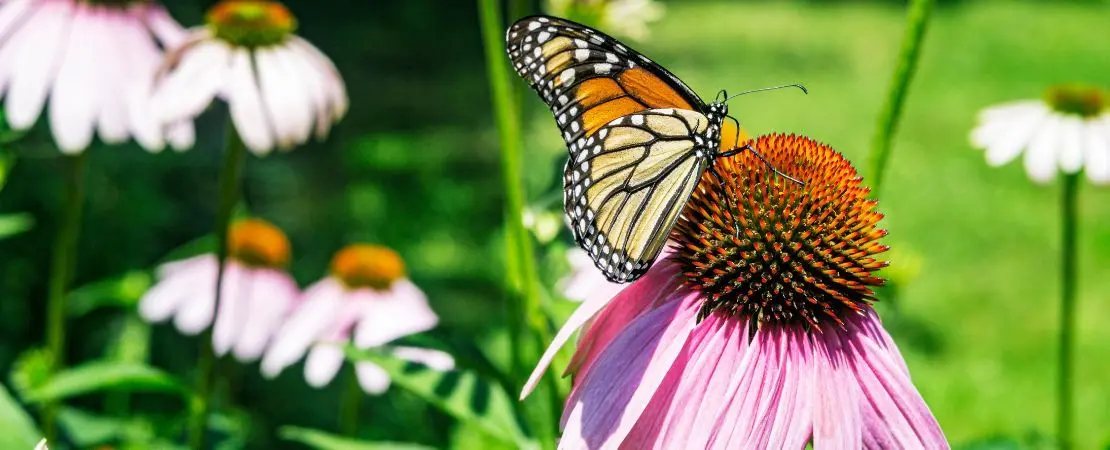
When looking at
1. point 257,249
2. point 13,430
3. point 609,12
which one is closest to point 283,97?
point 257,249

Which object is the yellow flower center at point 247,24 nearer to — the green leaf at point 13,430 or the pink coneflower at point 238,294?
the pink coneflower at point 238,294

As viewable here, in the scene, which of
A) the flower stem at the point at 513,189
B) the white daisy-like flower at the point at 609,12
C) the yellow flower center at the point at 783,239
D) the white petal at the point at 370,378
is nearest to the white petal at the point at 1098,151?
the white daisy-like flower at the point at 609,12

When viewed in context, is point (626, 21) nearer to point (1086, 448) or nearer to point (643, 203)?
point (643, 203)

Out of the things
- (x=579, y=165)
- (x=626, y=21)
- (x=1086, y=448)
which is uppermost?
→ (x=626, y=21)

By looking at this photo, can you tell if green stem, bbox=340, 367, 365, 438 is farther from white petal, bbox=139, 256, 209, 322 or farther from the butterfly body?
the butterfly body

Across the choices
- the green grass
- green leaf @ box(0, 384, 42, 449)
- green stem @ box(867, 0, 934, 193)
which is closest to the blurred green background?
the green grass

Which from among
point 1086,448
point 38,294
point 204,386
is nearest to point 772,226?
point 204,386

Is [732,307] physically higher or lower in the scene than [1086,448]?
higher
